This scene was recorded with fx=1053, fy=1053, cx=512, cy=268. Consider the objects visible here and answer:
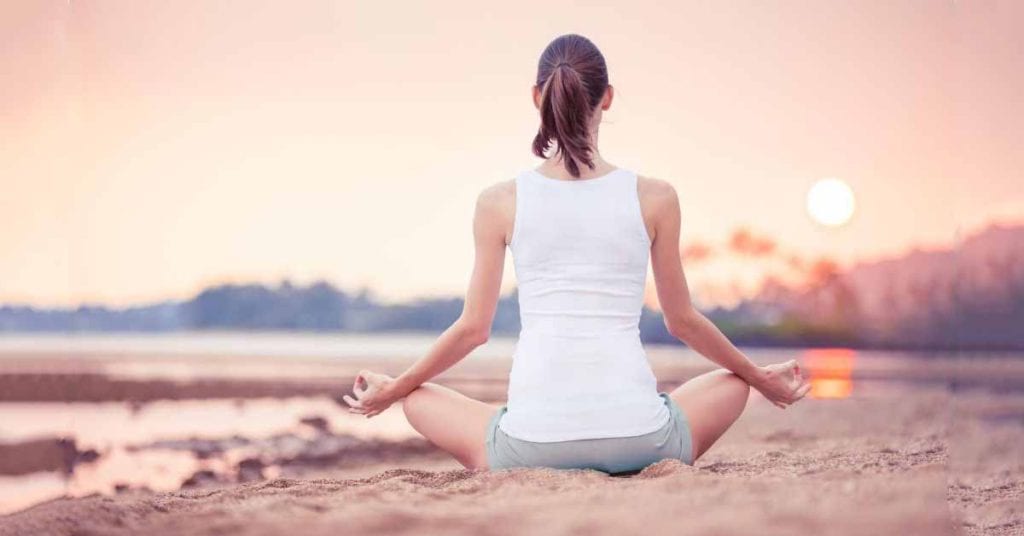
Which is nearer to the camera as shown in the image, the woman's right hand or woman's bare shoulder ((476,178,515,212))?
woman's bare shoulder ((476,178,515,212))

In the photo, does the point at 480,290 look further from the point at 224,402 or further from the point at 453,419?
the point at 224,402

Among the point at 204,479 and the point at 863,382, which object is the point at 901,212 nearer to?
the point at 863,382

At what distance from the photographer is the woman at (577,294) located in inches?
82.1


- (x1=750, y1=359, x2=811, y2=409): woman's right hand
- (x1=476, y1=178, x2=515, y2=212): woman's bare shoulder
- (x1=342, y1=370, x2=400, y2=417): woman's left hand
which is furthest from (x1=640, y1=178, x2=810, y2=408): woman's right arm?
(x1=342, y1=370, x2=400, y2=417): woman's left hand

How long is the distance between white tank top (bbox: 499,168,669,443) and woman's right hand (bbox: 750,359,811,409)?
1.18 ft

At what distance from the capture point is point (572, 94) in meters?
2.12

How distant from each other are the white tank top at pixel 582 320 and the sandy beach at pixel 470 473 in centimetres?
11

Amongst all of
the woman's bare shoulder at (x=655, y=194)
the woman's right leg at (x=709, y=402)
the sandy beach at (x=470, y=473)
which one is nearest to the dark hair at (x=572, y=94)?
the woman's bare shoulder at (x=655, y=194)

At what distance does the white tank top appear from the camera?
208 cm

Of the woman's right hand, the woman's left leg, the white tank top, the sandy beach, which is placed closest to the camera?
the sandy beach

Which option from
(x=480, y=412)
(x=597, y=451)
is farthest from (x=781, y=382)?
(x=480, y=412)

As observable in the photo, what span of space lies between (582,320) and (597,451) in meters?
0.26

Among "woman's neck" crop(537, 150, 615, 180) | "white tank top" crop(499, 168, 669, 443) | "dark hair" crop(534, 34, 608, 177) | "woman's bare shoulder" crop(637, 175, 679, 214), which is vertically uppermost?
"dark hair" crop(534, 34, 608, 177)

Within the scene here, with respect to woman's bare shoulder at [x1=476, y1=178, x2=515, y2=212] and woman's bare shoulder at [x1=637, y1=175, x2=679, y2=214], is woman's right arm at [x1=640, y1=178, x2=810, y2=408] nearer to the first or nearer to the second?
woman's bare shoulder at [x1=637, y1=175, x2=679, y2=214]
